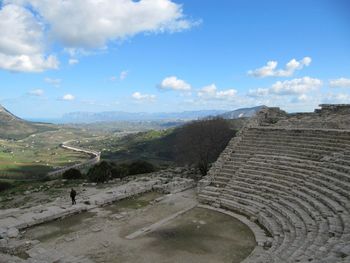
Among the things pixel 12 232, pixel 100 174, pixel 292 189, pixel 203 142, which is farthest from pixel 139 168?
pixel 292 189

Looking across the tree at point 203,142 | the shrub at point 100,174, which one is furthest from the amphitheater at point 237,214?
the tree at point 203,142

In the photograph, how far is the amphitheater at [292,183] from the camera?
11.3 m

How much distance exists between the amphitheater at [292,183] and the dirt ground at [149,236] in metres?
1.12

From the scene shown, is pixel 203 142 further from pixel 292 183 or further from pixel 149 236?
pixel 149 236

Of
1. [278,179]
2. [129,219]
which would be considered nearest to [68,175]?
[129,219]

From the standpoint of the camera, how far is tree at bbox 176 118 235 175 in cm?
2861

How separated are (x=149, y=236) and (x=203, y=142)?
14627 millimetres

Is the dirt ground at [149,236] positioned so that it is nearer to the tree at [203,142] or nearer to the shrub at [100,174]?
the shrub at [100,174]

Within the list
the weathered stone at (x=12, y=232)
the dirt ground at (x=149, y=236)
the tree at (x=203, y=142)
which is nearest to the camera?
the dirt ground at (x=149, y=236)

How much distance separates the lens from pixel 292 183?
17.4m

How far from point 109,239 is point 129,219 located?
2626 mm

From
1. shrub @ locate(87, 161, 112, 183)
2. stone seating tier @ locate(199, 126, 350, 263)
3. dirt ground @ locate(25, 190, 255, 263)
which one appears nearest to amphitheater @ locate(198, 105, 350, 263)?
stone seating tier @ locate(199, 126, 350, 263)

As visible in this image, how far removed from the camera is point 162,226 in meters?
16.1

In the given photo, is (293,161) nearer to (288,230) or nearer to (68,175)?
(288,230)
